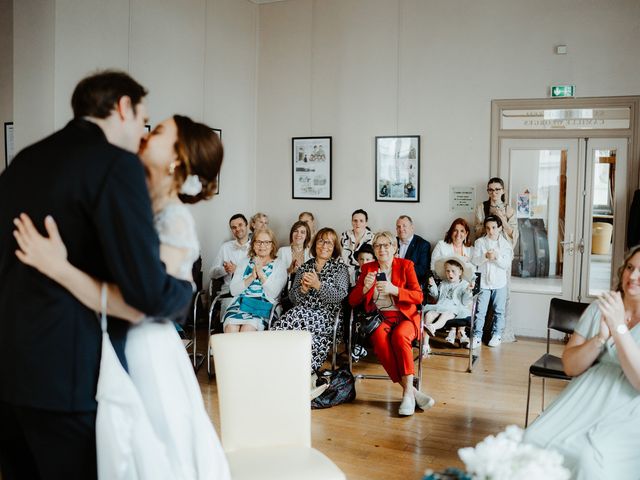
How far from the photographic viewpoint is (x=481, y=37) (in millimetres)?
7930

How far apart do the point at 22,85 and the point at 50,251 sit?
15.9 ft

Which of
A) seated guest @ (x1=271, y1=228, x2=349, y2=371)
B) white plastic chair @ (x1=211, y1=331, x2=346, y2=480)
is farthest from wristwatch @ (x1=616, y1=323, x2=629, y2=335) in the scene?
seated guest @ (x1=271, y1=228, x2=349, y2=371)

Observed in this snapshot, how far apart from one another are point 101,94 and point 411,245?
20.8ft

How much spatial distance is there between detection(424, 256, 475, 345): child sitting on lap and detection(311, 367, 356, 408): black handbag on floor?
1404 millimetres

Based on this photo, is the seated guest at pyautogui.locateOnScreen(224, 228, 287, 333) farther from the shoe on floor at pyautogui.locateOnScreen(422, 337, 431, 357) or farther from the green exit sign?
the green exit sign

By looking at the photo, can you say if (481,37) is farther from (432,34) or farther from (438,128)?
(438,128)

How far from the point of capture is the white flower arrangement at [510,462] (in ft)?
5.82

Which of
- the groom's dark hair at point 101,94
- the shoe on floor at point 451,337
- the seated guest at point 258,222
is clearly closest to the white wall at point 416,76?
the seated guest at point 258,222

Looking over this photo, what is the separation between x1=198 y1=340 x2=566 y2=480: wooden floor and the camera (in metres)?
4.10

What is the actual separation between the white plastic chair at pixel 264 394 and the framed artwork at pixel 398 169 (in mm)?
5723

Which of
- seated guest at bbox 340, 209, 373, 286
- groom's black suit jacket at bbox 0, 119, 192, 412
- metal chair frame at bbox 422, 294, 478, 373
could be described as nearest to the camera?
groom's black suit jacket at bbox 0, 119, 192, 412

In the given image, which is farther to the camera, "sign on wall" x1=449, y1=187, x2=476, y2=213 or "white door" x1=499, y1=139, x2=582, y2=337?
"sign on wall" x1=449, y1=187, x2=476, y2=213

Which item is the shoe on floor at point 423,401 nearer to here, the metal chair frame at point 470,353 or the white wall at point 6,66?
the metal chair frame at point 470,353

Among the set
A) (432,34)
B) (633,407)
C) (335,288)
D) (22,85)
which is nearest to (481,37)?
(432,34)
